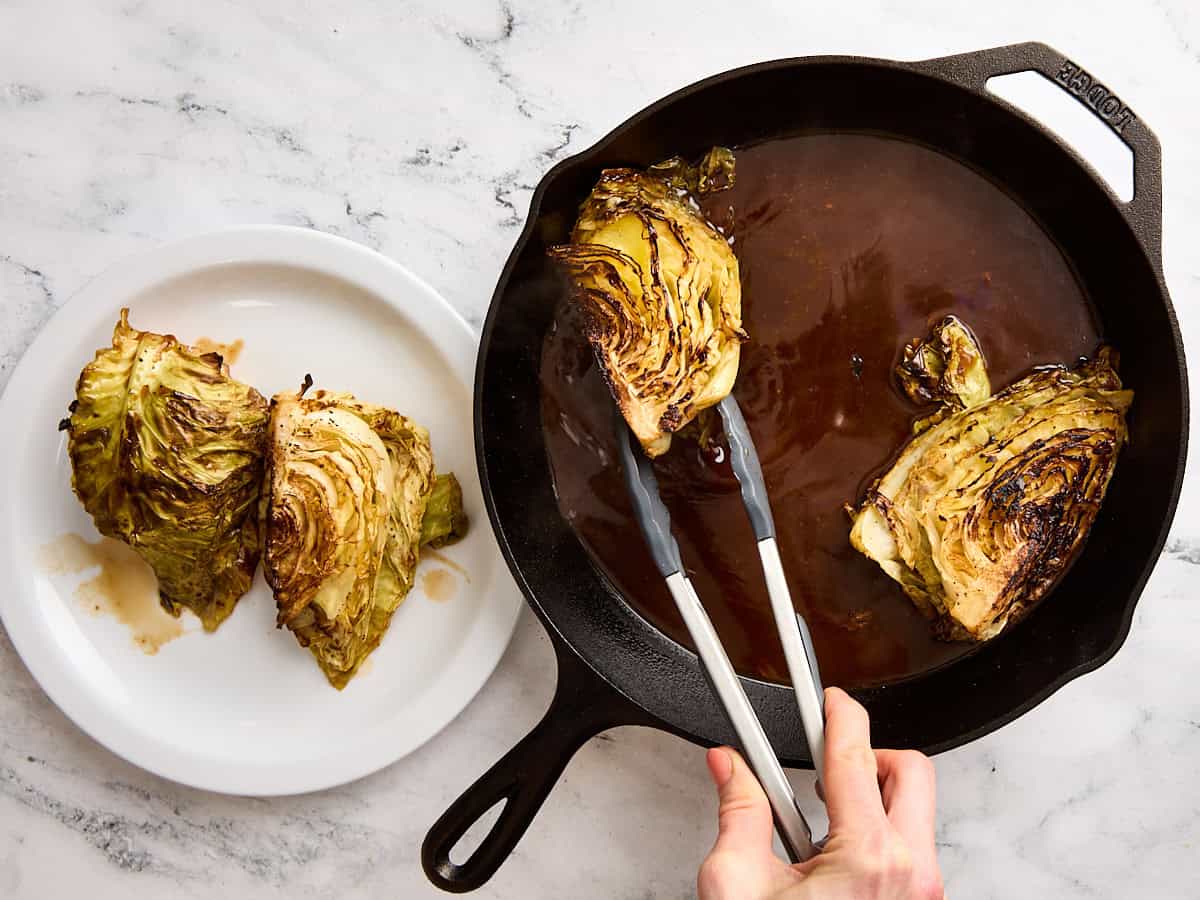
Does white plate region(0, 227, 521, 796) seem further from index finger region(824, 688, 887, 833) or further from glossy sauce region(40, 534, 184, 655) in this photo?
index finger region(824, 688, 887, 833)

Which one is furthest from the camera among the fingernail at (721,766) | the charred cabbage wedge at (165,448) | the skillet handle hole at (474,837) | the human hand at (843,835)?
the skillet handle hole at (474,837)

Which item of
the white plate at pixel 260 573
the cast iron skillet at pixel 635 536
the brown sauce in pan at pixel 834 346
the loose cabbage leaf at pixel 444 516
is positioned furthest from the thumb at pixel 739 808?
the loose cabbage leaf at pixel 444 516

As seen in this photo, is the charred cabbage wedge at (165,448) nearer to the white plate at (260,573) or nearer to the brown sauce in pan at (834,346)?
the white plate at (260,573)

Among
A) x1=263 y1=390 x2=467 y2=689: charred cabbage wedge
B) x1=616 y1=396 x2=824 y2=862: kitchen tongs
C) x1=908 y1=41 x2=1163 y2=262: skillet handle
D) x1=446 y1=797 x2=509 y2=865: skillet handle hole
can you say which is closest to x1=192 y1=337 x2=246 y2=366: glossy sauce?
x1=263 y1=390 x2=467 y2=689: charred cabbage wedge

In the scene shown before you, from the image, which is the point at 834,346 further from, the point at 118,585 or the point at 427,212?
the point at 118,585

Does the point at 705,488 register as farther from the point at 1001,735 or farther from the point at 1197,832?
the point at 1197,832

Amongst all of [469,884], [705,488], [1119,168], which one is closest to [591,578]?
[705,488]

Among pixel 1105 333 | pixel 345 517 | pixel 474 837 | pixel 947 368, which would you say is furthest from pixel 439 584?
pixel 1105 333

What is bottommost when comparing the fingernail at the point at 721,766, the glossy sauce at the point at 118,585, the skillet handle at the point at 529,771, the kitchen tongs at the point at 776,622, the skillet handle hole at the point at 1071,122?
the glossy sauce at the point at 118,585
